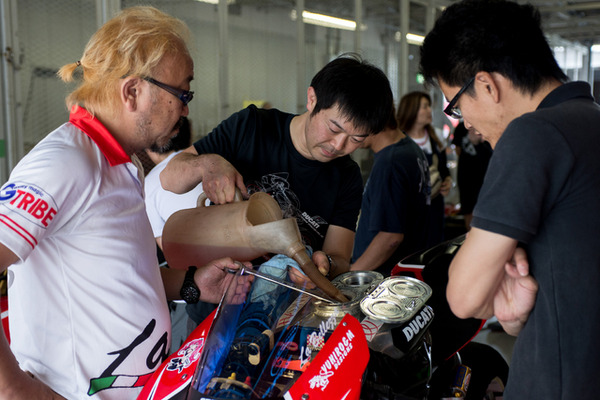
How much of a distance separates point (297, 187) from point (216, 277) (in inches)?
22.9

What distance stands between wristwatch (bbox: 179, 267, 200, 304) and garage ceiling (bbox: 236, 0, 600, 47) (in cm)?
325

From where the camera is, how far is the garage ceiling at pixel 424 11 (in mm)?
6883

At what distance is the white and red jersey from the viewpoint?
121 cm

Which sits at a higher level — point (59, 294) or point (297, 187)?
point (297, 187)

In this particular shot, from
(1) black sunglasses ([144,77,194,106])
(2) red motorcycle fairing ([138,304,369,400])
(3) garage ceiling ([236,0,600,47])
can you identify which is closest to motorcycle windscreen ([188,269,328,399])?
A: (2) red motorcycle fairing ([138,304,369,400])

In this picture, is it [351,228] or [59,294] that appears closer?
[59,294]

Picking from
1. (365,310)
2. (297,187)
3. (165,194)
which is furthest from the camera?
(165,194)

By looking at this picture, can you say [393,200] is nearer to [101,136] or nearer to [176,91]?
[176,91]

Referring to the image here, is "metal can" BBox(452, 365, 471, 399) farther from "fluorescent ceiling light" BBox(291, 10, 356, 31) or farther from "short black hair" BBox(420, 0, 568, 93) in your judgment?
"fluorescent ceiling light" BBox(291, 10, 356, 31)

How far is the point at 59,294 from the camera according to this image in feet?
4.13

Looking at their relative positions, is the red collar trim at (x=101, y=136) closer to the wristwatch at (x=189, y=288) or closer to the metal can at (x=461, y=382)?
the wristwatch at (x=189, y=288)

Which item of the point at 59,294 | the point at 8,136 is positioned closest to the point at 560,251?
the point at 59,294

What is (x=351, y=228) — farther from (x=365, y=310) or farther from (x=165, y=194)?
(x=165, y=194)

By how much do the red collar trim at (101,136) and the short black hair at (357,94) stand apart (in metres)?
0.77
